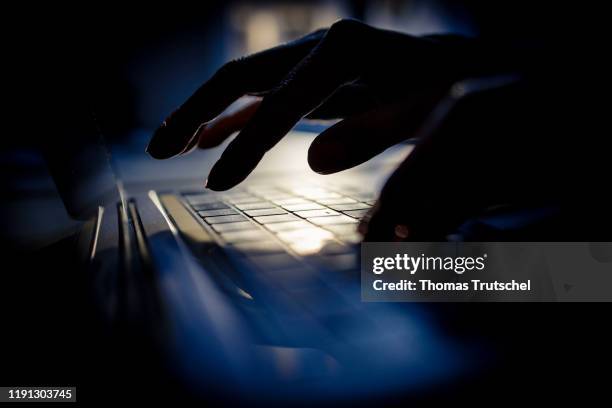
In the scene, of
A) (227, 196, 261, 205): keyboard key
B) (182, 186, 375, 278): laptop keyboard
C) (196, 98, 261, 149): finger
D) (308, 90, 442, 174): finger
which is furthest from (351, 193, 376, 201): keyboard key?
(196, 98, 261, 149): finger

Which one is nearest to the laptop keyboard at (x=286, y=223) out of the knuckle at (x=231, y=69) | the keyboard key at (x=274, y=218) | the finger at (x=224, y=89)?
the keyboard key at (x=274, y=218)

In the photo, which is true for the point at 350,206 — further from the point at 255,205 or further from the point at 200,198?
the point at 200,198

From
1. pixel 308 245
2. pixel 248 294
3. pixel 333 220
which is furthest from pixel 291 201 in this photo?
pixel 248 294

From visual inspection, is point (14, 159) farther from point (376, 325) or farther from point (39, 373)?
point (376, 325)

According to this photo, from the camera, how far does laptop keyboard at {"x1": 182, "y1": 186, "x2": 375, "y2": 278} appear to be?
19.1 inches

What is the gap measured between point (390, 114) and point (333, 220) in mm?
242

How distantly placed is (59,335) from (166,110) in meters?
2.50

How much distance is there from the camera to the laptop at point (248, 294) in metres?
0.28

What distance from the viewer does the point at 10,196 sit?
0.92 meters

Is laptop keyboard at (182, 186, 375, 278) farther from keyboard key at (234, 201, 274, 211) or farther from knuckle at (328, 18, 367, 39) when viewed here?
knuckle at (328, 18, 367, 39)

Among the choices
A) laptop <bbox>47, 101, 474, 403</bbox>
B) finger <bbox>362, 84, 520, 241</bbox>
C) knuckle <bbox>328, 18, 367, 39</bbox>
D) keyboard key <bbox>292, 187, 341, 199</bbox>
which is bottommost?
laptop <bbox>47, 101, 474, 403</bbox>

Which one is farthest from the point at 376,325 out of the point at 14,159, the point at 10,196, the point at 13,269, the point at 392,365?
the point at 14,159

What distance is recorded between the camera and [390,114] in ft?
2.39

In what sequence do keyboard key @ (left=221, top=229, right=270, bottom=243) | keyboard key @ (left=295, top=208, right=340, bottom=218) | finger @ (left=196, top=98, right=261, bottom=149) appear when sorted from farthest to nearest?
finger @ (left=196, top=98, right=261, bottom=149) → keyboard key @ (left=295, top=208, right=340, bottom=218) → keyboard key @ (left=221, top=229, right=270, bottom=243)
